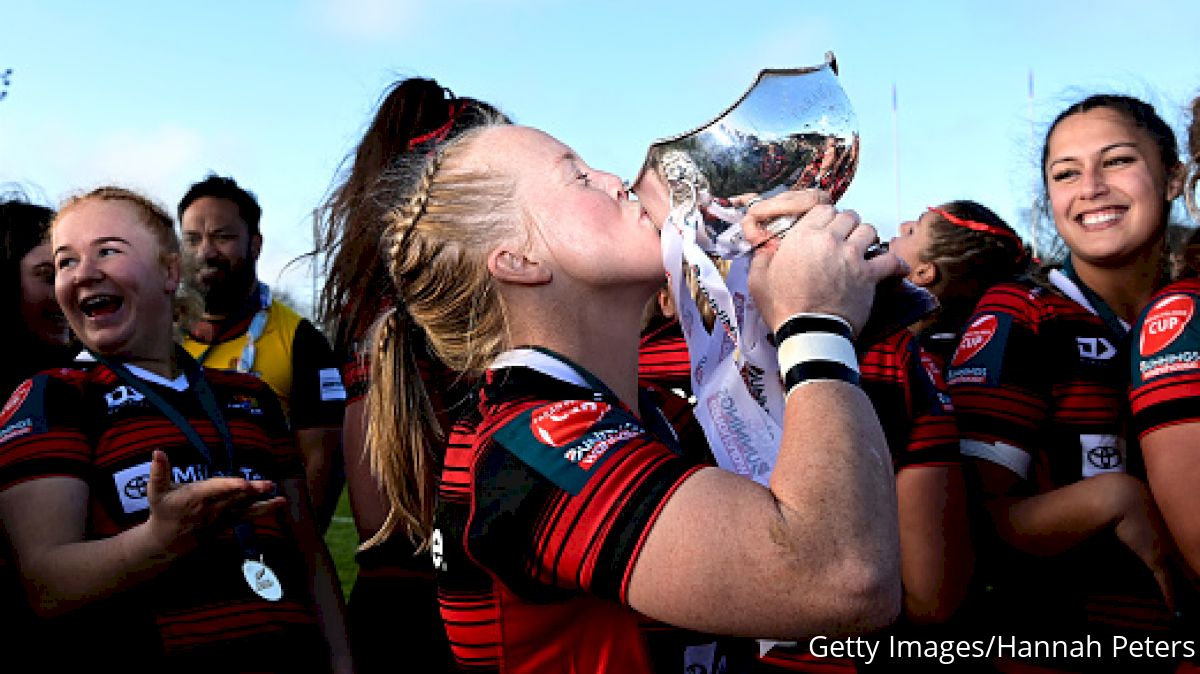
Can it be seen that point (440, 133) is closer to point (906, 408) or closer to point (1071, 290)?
point (906, 408)

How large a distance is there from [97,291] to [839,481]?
223 cm

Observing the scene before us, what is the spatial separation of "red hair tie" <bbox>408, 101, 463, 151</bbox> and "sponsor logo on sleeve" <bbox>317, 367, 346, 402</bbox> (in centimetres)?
124

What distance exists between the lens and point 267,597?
2467 mm

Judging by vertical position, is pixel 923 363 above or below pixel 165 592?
above

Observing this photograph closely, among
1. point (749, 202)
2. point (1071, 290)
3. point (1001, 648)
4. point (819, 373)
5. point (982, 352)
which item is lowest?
point (1001, 648)

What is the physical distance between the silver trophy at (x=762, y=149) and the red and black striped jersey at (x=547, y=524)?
32 centimetres

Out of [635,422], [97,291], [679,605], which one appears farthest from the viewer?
[97,291]

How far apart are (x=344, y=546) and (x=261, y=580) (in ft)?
28.6

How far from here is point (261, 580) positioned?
8.17 ft

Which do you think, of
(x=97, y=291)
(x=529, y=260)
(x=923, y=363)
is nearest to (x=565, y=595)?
(x=529, y=260)

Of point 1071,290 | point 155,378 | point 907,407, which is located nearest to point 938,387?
point 907,407

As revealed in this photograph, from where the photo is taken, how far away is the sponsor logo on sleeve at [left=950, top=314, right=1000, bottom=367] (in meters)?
2.57

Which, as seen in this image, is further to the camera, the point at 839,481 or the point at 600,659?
the point at 600,659

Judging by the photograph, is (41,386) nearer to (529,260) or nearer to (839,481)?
(529,260)
